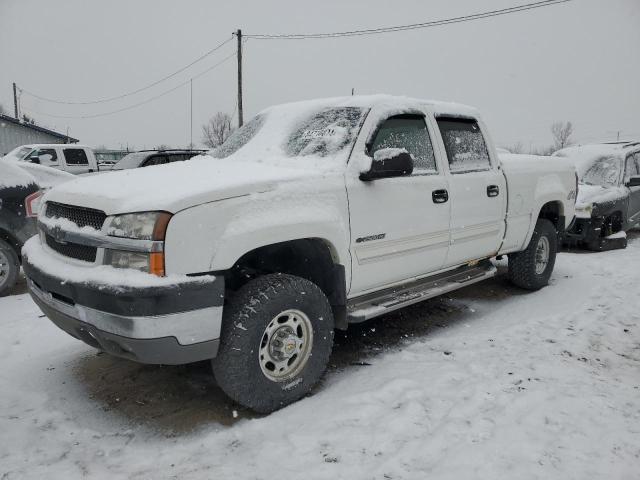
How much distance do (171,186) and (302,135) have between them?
4.32 feet

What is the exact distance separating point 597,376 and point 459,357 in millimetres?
914

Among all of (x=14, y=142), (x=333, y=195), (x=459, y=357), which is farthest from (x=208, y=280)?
(x=14, y=142)

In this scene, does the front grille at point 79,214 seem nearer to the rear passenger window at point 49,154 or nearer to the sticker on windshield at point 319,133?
the sticker on windshield at point 319,133

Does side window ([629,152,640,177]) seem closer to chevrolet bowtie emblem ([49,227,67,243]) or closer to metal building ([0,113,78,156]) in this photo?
chevrolet bowtie emblem ([49,227,67,243])

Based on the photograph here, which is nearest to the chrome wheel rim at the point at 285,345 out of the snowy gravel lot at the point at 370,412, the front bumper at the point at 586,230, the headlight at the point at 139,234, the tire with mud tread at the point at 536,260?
the snowy gravel lot at the point at 370,412

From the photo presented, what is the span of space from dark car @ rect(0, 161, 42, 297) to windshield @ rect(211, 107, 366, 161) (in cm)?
265

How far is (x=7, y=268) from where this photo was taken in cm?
536

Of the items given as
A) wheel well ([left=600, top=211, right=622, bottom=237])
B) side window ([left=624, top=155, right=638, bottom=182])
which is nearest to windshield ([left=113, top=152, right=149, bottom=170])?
wheel well ([left=600, top=211, right=622, bottom=237])

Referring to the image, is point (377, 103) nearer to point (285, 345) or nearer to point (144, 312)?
point (285, 345)

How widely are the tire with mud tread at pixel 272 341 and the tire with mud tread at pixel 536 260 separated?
3.14 m

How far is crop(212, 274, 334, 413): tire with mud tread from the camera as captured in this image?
274 centimetres

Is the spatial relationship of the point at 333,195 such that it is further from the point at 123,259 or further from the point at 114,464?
the point at 114,464

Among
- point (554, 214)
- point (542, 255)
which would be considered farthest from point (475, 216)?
point (554, 214)

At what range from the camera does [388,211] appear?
3.46m
